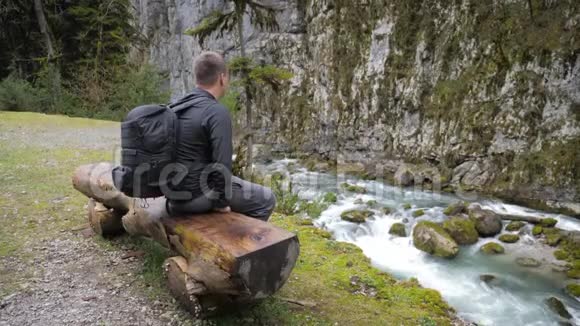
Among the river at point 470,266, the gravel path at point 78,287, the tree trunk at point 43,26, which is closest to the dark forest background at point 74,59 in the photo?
the tree trunk at point 43,26

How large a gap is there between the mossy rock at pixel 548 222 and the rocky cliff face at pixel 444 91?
72.9 inches

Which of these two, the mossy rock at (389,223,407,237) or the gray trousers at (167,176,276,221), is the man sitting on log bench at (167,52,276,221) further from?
the mossy rock at (389,223,407,237)

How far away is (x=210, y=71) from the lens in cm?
320

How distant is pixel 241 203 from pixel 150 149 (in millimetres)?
1052

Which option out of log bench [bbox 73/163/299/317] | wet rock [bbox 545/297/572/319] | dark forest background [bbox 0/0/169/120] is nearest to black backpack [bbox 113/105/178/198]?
log bench [bbox 73/163/299/317]

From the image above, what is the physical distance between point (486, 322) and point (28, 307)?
6397mm

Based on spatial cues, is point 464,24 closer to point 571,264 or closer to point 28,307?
point 571,264

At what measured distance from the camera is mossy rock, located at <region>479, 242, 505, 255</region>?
9.34 m

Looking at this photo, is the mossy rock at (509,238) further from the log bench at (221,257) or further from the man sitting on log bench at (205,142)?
the man sitting on log bench at (205,142)

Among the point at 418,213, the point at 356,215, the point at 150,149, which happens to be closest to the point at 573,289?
the point at 418,213

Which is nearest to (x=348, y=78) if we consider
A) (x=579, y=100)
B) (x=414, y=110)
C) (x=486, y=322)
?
(x=414, y=110)

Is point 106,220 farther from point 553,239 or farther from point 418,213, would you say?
point 553,239

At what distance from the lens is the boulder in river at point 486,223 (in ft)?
33.6

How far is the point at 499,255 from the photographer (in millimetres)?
9266
